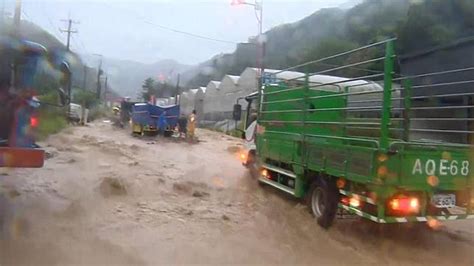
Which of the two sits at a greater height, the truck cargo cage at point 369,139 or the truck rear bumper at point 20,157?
the truck cargo cage at point 369,139

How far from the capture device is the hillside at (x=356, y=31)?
36.6 meters

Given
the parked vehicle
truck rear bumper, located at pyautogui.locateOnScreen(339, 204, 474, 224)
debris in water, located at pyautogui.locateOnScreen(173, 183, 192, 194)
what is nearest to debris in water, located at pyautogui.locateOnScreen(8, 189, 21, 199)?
the parked vehicle

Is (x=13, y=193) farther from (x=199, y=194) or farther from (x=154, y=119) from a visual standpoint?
(x=154, y=119)

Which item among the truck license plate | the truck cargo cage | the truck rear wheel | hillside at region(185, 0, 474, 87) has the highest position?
hillside at region(185, 0, 474, 87)

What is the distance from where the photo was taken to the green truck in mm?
5723

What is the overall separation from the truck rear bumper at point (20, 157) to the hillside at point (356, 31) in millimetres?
32115

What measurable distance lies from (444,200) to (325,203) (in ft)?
5.24

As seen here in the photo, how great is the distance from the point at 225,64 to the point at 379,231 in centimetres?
6684

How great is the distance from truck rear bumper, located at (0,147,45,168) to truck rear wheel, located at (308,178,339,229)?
12.8ft

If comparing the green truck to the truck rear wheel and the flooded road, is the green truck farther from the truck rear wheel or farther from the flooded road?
the flooded road

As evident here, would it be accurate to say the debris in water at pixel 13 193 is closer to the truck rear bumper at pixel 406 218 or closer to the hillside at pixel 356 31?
the truck rear bumper at pixel 406 218

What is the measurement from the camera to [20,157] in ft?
20.6

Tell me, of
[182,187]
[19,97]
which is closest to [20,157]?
[19,97]

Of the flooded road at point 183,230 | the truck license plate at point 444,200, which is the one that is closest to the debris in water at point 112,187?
the flooded road at point 183,230
